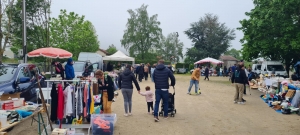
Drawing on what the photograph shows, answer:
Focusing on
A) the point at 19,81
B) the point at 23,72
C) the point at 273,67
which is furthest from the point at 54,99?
the point at 273,67

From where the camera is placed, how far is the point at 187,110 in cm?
984

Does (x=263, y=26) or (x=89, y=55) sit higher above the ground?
(x=263, y=26)

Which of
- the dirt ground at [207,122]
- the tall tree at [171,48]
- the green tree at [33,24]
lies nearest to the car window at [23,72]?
the dirt ground at [207,122]

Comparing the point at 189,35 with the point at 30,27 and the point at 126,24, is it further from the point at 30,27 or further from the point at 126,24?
the point at 30,27

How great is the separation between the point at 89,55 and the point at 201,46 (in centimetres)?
2780

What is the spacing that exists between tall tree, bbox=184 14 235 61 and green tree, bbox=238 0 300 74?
25755 mm

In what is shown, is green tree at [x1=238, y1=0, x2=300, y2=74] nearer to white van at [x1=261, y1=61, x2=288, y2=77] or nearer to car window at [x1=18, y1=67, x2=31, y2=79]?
white van at [x1=261, y1=61, x2=288, y2=77]

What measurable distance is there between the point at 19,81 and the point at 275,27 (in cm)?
1676

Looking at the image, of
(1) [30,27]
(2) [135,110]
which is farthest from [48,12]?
(2) [135,110]

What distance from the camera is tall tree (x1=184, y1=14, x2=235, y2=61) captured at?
1819 inches

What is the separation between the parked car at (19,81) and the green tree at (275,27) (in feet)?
50.7

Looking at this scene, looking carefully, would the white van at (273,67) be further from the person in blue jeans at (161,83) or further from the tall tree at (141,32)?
the tall tree at (141,32)

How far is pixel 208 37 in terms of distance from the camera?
46.7 meters

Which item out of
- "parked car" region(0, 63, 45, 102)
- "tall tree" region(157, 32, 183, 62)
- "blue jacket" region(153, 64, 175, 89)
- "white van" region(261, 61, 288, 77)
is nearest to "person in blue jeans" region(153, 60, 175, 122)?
"blue jacket" region(153, 64, 175, 89)
